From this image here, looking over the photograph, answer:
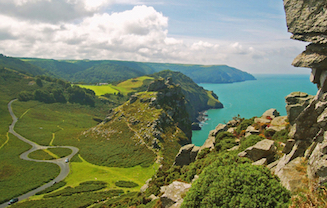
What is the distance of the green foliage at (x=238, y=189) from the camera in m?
12.4

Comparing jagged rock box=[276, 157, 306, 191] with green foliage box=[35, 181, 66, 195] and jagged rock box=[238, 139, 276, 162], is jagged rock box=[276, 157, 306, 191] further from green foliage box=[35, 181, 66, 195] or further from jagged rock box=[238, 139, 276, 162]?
green foliage box=[35, 181, 66, 195]

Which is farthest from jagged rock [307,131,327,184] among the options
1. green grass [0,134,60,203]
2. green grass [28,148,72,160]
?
green grass [28,148,72,160]

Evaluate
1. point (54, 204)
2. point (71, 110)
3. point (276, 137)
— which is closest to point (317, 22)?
point (276, 137)

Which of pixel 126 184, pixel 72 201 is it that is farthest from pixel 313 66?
pixel 126 184

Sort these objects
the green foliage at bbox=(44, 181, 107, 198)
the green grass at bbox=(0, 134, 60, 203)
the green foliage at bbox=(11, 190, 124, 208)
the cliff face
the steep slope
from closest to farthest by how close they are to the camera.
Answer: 1. the cliff face
2. the green foliage at bbox=(11, 190, 124, 208)
3. the green foliage at bbox=(44, 181, 107, 198)
4. the green grass at bbox=(0, 134, 60, 203)
5. the steep slope

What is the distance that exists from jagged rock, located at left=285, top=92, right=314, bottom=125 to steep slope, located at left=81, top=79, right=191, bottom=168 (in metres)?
60.1

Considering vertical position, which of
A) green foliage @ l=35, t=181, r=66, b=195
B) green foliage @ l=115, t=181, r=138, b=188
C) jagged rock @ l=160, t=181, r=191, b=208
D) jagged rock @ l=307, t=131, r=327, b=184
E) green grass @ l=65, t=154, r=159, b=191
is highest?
jagged rock @ l=307, t=131, r=327, b=184

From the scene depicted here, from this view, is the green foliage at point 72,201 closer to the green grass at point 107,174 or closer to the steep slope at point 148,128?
the green grass at point 107,174

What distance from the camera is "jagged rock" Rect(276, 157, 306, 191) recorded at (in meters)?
13.3

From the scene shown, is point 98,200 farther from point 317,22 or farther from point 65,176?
point 317,22

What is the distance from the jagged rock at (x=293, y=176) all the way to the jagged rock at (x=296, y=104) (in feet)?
22.4

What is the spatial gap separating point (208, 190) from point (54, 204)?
48.9 metres

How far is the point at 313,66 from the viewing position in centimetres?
1358

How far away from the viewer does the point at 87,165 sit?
78125 millimetres
